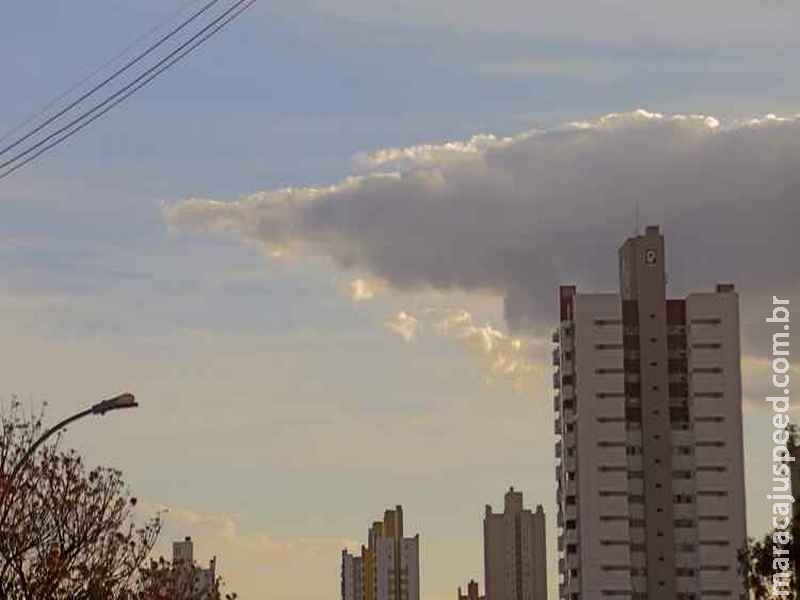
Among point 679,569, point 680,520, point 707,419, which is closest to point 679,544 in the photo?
point 680,520

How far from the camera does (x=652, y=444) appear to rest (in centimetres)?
14062

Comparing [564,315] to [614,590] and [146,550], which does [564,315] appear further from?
[146,550]

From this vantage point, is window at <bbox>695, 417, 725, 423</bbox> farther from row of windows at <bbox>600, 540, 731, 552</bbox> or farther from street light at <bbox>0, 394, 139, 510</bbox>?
street light at <bbox>0, 394, 139, 510</bbox>

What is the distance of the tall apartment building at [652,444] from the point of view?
5477 inches

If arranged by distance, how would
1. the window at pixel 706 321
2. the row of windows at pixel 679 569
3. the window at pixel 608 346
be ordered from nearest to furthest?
the row of windows at pixel 679 569, the window at pixel 608 346, the window at pixel 706 321

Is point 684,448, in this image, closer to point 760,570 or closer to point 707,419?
point 707,419

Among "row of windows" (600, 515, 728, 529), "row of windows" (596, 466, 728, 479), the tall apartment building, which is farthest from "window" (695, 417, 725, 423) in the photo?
"row of windows" (600, 515, 728, 529)

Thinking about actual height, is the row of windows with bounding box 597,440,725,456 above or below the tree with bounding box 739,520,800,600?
above

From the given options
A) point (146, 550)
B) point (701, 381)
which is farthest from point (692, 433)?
point (146, 550)

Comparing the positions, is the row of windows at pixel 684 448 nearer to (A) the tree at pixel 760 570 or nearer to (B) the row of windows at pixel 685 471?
(B) the row of windows at pixel 685 471

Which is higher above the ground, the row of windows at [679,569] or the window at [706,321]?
the window at [706,321]

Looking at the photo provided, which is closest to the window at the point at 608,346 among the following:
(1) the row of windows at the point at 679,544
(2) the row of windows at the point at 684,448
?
(2) the row of windows at the point at 684,448

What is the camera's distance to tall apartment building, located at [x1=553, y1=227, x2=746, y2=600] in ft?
456

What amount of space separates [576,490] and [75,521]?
94.2 m
